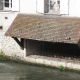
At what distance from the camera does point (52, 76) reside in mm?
14336

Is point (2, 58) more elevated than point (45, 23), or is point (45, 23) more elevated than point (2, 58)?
point (45, 23)

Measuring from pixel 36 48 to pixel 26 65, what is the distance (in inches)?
45.7

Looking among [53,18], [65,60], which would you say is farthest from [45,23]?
[65,60]

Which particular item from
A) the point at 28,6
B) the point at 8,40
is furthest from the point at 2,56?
the point at 28,6

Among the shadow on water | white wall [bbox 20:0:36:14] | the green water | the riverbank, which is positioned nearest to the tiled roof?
white wall [bbox 20:0:36:14]

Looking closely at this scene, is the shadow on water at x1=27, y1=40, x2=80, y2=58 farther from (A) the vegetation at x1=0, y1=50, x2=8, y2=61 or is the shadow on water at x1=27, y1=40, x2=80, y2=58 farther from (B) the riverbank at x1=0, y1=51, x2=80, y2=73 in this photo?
(A) the vegetation at x1=0, y1=50, x2=8, y2=61

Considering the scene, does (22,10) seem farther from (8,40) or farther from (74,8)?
(74,8)

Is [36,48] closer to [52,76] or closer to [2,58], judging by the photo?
[2,58]

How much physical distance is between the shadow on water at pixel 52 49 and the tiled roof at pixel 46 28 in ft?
2.83

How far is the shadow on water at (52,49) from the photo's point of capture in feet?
53.7

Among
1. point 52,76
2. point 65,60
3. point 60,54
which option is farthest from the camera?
point 60,54

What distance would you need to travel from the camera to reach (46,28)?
1516 centimetres

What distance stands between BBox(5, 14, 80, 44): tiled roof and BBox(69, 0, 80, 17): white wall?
261mm

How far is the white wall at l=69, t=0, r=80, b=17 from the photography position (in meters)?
15.0
